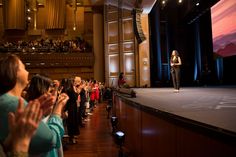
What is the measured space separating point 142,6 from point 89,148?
7.02 metres

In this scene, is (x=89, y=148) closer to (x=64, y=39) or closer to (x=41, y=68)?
(x=41, y=68)

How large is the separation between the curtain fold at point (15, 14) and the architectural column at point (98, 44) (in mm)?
4451

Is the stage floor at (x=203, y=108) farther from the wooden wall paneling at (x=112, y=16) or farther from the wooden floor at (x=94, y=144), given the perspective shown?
Answer: the wooden wall paneling at (x=112, y=16)

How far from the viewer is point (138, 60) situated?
14.5 meters

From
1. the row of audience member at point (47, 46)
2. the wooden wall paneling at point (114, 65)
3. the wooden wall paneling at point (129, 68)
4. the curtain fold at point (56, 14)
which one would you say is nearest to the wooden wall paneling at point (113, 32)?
the wooden wall paneling at point (114, 65)

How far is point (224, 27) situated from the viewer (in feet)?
30.8

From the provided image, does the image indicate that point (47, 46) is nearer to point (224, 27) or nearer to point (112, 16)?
point (112, 16)

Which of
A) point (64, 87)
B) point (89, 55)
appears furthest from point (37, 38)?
point (64, 87)

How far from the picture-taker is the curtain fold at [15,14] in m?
17.4

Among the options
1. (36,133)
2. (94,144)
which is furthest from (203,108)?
(94,144)

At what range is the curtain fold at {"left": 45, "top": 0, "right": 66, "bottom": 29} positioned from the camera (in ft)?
58.1

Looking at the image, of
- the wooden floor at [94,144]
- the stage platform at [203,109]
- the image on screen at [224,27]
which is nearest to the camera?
the stage platform at [203,109]

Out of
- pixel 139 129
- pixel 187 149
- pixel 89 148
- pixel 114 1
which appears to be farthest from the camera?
pixel 114 1

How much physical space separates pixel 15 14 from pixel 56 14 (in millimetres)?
2427
